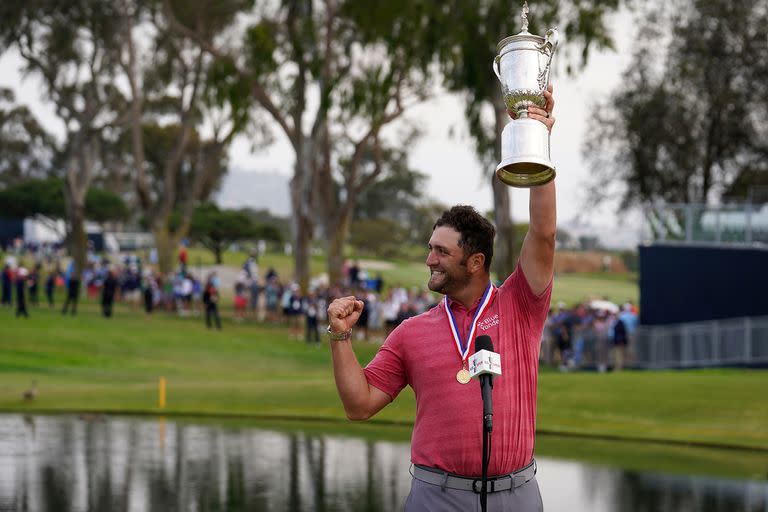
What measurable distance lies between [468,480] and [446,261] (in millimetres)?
859

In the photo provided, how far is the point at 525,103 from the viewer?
185 inches

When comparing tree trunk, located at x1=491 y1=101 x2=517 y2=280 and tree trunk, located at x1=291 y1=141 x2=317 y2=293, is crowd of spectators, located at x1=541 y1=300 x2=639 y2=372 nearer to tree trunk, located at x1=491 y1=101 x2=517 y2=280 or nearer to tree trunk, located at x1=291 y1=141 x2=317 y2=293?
tree trunk, located at x1=491 y1=101 x2=517 y2=280

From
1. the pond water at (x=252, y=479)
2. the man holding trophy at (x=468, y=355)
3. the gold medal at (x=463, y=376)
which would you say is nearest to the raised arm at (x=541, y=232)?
the man holding trophy at (x=468, y=355)

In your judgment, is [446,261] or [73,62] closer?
[446,261]

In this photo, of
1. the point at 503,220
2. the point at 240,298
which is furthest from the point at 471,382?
the point at 240,298

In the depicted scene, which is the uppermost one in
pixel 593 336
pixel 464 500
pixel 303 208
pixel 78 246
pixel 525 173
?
pixel 303 208

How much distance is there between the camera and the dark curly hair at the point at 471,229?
200 inches

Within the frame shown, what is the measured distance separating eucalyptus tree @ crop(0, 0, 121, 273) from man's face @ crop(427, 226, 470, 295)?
1930 inches

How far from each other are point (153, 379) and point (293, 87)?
18039mm

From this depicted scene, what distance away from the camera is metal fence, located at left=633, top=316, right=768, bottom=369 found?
100ft

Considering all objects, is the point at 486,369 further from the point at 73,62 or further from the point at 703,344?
the point at 73,62

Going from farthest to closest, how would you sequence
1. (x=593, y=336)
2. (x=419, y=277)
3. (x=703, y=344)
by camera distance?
(x=419, y=277)
(x=593, y=336)
(x=703, y=344)

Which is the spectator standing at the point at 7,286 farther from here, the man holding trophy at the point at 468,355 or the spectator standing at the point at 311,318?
the man holding trophy at the point at 468,355

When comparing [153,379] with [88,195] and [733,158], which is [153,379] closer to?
[733,158]
